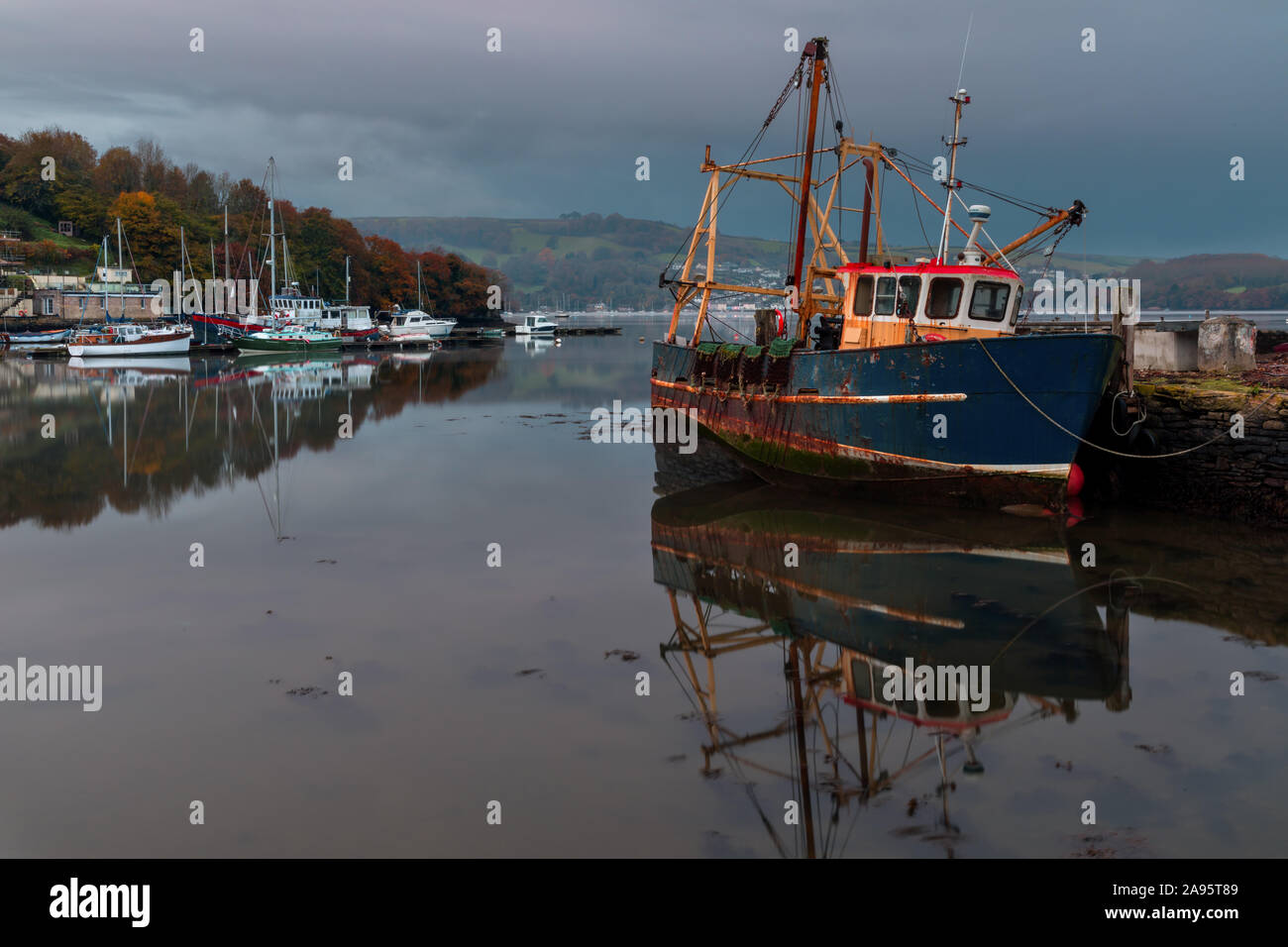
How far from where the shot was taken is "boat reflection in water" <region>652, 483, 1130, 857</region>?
28.4ft

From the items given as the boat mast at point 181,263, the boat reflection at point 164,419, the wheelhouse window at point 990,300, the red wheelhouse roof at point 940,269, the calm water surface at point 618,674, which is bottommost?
the calm water surface at point 618,674

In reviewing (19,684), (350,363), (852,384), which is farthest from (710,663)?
(350,363)

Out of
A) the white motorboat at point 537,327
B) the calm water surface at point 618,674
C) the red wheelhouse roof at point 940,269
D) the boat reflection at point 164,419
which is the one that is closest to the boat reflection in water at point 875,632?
the calm water surface at point 618,674

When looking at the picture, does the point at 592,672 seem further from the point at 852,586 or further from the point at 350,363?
the point at 350,363

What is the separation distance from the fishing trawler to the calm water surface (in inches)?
40.1

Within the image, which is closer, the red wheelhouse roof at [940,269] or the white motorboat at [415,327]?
the red wheelhouse roof at [940,269]

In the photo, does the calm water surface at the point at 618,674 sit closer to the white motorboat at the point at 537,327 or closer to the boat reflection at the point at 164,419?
the boat reflection at the point at 164,419

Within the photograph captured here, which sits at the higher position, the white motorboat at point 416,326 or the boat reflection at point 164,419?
the white motorboat at point 416,326

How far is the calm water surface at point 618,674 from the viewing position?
7.57 m

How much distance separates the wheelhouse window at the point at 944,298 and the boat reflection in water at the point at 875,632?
3.92 metres

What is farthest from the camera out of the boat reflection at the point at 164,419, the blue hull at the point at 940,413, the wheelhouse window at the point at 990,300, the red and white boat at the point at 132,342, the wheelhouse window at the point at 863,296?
the red and white boat at the point at 132,342

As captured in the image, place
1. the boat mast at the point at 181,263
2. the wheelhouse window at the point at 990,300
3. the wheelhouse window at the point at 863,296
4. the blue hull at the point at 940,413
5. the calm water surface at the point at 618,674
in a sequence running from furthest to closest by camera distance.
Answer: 1. the boat mast at the point at 181,263
2. the wheelhouse window at the point at 863,296
3. the wheelhouse window at the point at 990,300
4. the blue hull at the point at 940,413
5. the calm water surface at the point at 618,674
